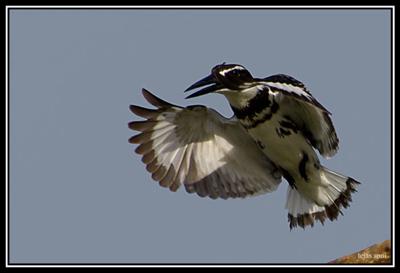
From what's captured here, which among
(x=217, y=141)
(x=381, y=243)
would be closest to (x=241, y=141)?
(x=217, y=141)

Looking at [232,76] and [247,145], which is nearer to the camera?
[232,76]

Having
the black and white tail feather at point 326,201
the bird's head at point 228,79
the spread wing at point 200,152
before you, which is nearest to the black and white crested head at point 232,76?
the bird's head at point 228,79

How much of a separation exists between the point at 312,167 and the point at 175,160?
167 centimetres

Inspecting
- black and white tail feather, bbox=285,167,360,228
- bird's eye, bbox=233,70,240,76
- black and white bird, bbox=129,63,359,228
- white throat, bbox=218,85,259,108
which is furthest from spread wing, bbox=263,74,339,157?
black and white tail feather, bbox=285,167,360,228

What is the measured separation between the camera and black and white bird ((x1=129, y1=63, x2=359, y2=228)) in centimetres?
1056

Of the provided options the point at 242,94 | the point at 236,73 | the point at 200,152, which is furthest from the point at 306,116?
the point at 200,152

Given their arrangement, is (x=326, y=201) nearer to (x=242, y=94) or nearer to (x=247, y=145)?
(x=247, y=145)

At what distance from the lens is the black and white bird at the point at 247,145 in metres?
10.6

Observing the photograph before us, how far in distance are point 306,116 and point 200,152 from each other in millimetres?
1484

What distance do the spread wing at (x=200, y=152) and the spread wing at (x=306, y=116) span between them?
30.3 inches

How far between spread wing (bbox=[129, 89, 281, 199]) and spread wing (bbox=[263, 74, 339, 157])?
769 mm

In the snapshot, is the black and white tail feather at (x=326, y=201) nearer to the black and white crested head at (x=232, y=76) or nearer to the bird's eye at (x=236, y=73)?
the black and white crested head at (x=232, y=76)

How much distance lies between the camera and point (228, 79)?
416 inches

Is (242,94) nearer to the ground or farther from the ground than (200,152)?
farther from the ground
